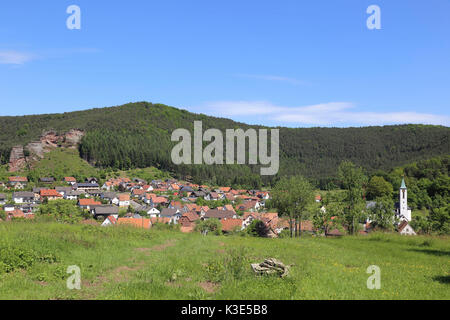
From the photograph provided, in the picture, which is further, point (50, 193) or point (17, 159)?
point (17, 159)

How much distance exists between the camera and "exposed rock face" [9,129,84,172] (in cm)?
12838

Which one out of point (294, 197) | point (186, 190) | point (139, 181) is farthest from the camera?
point (139, 181)

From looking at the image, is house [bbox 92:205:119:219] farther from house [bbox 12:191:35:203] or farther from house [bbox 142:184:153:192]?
house [bbox 142:184:153:192]

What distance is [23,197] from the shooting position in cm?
8856

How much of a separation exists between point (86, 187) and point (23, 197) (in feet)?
79.8

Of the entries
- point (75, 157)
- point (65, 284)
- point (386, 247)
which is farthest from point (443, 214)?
point (75, 157)

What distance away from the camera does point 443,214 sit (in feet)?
165

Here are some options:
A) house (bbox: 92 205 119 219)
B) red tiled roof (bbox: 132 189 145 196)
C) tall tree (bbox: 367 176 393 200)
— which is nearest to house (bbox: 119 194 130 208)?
red tiled roof (bbox: 132 189 145 196)

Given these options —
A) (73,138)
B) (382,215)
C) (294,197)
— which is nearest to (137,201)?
(73,138)

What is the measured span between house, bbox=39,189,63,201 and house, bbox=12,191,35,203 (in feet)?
7.78

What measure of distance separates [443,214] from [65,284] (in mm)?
54371

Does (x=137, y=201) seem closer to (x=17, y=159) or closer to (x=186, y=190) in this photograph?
(x=186, y=190)

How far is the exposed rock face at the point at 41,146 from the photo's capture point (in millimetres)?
128375
